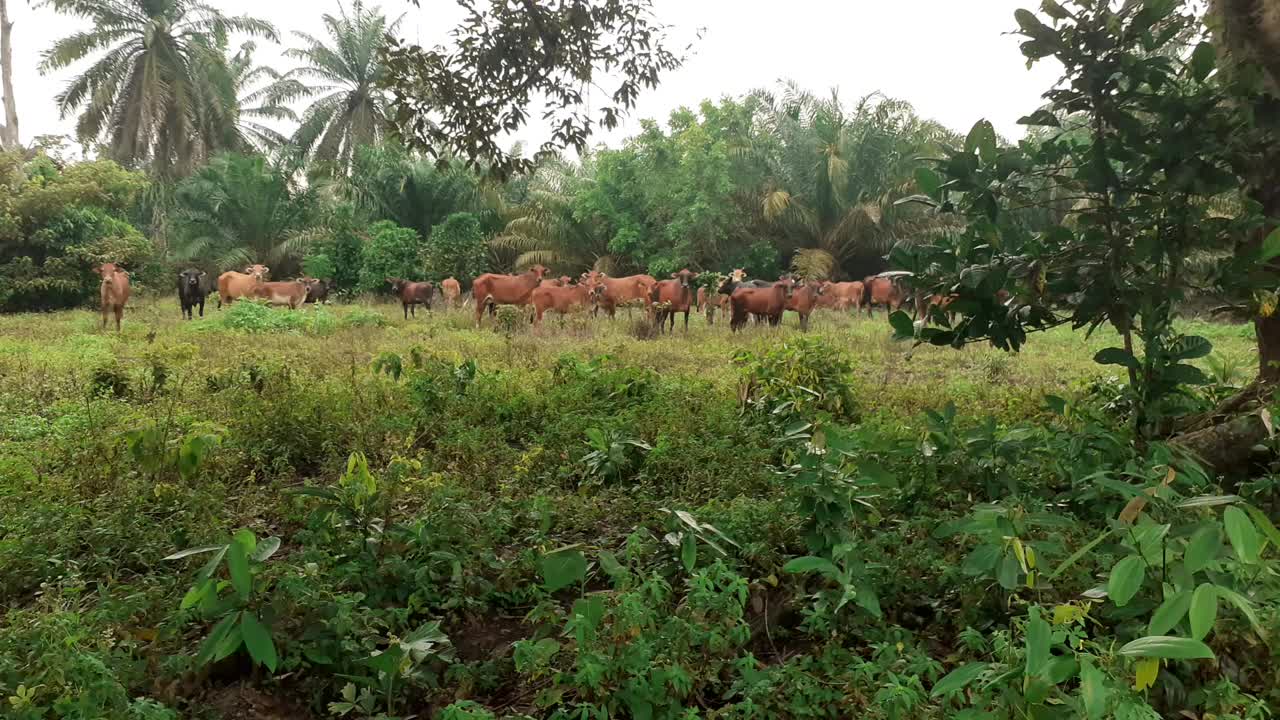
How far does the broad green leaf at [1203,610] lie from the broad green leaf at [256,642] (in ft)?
6.28

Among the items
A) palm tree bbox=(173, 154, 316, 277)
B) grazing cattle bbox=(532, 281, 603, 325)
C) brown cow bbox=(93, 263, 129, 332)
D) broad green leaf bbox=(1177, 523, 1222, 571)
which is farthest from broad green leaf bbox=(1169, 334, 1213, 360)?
palm tree bbox=(173, 154, 316, 277)

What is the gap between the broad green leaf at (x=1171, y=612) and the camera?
4.77 feet

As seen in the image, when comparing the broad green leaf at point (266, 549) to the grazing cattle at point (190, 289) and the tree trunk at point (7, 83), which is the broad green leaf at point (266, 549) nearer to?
the grazing cattle at point (190, 289)

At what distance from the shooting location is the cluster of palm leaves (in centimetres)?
2642

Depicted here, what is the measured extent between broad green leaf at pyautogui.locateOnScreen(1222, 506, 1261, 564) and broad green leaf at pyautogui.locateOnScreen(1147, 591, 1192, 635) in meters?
0.12

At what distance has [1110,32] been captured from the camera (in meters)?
3.12

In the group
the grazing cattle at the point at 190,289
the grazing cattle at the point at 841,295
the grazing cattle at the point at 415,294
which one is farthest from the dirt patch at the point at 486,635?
the grazing cattle at the point at 841,295

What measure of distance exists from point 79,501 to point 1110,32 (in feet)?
15.4

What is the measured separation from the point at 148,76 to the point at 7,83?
7357 mm

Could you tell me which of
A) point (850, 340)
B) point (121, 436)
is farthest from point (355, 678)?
point (850, 340)

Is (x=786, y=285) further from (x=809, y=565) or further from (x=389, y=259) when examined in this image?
(x=809, y=565)

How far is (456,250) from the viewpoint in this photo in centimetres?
2178

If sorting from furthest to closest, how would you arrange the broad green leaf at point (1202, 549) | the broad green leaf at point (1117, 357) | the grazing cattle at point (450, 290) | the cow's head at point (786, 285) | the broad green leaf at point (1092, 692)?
the grazing cattle at point (450, 290)
the cow's head at point (786, 285)
the broad green leaf at point (1117, 357)
the broad green leaf at point (1202, 549)
the broad green leaf at point (1092, 692)

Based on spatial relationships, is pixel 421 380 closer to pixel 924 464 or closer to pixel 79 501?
pixel 79 501
